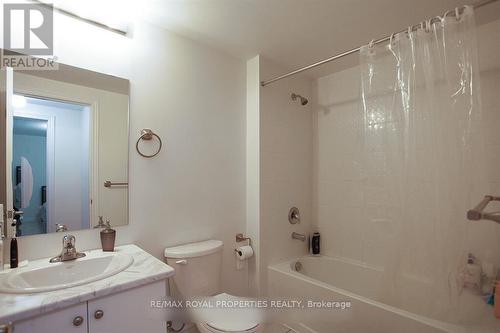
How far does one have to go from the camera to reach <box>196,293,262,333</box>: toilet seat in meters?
1.36

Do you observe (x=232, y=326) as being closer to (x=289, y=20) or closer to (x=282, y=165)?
(x=282, y=165)

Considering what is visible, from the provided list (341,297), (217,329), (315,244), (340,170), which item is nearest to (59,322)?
(217,329)

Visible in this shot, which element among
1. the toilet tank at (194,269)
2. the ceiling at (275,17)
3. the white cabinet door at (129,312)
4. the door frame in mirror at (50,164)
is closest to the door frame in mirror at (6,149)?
the door frame in mirror at (50,164)

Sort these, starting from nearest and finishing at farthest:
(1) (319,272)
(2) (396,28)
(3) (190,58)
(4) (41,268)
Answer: (4) (41,268), (2) (396,28), (3) (190,58), (1) (319,272)

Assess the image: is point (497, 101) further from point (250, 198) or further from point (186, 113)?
point (186, 113)

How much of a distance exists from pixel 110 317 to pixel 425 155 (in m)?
1.60

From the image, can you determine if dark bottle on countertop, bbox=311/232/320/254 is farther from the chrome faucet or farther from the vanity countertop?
the vanity countertop

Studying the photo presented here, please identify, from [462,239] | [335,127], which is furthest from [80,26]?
[462,239]

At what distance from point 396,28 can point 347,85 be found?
0.65 metres

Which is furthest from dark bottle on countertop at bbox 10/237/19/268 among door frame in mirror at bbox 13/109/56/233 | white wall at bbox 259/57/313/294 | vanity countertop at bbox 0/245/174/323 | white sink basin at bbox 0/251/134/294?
white wall at bbox 259/57/313/294

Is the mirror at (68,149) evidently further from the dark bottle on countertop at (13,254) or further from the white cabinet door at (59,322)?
the white cabinet door at (59,322)

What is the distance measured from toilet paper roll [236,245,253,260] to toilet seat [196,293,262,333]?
0.56 m

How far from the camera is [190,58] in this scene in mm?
1859

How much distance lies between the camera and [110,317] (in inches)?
39.5
